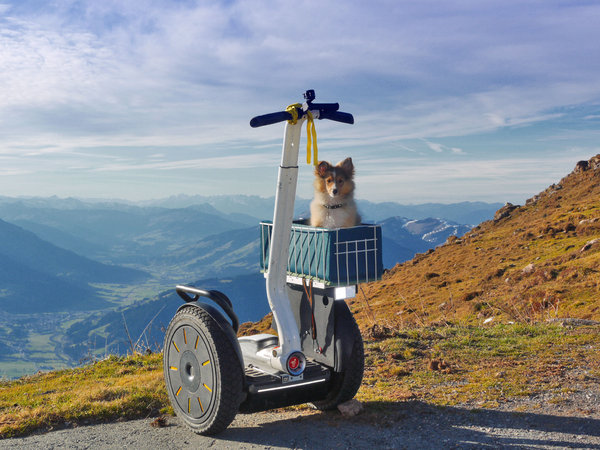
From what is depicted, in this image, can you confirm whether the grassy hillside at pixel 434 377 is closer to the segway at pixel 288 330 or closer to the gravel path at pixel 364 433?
the gravel path at pixel 364 433

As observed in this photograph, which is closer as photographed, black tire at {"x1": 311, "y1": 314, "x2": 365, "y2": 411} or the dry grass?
black tire at {"x1": 311, "y1": 314, "x2": 365, "y2": 411}

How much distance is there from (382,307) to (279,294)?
31.0m

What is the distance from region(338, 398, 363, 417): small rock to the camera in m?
5.70

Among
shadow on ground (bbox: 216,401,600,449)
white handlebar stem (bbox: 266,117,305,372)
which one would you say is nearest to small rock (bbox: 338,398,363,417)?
shadow on ground (bbox: 216,401,600,449)

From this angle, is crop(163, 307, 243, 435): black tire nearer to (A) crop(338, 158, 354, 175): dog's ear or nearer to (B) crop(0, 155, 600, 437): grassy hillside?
(B) crop(0, 155, 600, 437): grassy hillside

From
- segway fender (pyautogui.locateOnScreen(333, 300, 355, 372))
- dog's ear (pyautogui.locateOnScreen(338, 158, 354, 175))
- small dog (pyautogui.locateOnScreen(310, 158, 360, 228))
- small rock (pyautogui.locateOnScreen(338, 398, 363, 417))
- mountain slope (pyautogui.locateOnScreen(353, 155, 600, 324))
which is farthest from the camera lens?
mountain slope (pyautogui.locateOnScreen(353, 155, 600, 324))

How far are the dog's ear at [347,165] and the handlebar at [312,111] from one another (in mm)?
1277

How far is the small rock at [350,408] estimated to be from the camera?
5695mm

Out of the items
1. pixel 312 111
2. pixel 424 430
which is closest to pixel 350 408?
pixel 424 430

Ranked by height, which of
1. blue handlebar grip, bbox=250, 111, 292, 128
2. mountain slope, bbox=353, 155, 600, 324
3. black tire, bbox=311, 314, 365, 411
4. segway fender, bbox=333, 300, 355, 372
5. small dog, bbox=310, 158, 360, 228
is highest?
blue handlebar grip, bbox=250, 111, 292, 128

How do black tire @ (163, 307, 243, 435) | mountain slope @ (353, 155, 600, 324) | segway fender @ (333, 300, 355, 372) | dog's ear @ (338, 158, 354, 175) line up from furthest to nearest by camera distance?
mountain slope @ (353, 155, 600, 324)
dog's ear @ (338, 158, 354, 175)
segway fender @ (333, 300, 355, 372)
black tire @ (163, 307, 243, 435)

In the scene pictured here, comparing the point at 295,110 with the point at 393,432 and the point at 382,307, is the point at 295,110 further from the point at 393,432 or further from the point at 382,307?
the point at 382,307

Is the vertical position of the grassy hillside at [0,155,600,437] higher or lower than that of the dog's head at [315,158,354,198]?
lower

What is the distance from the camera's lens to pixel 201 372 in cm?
534
